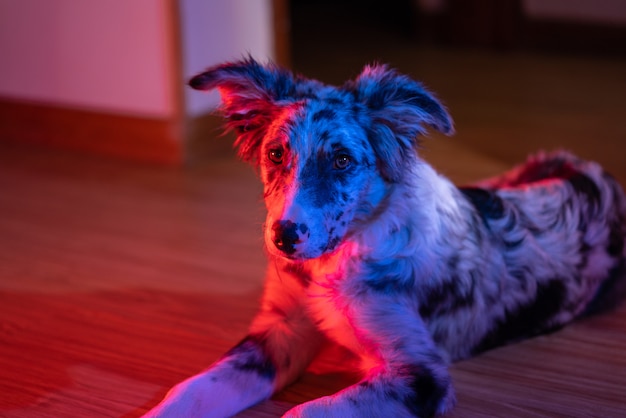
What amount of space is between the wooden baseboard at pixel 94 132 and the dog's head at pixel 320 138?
261cm

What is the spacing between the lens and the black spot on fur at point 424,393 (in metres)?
2.31

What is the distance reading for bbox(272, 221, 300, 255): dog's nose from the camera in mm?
2234

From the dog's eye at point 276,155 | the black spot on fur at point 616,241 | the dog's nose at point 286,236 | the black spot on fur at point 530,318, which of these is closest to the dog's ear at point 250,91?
the dog's eye at point 276,155

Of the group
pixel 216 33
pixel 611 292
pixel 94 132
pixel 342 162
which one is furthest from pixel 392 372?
pixel 94 132

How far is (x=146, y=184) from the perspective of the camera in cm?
484

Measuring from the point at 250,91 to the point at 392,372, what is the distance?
2.94 feet

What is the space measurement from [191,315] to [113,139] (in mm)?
2437

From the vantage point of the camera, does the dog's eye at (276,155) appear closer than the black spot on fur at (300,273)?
Yes

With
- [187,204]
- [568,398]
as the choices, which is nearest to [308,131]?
[568,398]

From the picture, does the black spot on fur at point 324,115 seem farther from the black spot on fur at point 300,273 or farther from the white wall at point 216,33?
the white wall at point 216,33

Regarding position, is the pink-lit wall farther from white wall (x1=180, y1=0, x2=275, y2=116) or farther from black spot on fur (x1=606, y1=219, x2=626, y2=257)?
black spot on fur (x1=606, y1=219, x2=626, y2=257)

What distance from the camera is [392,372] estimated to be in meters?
2.37

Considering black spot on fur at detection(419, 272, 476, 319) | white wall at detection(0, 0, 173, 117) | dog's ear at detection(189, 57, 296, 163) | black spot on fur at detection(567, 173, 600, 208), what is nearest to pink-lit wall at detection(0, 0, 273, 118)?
white wall at detection(0, 0, 173, 117)

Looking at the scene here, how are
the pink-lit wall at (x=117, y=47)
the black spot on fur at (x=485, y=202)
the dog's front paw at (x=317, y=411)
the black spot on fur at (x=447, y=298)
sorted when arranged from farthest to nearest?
the pink-lit wall at (x=117, y=47) → the black spot on fur at (x=485, y=202) → the black spot on fur at (x=447, y=298) → the dog's front paw at (x=317, y=411)
